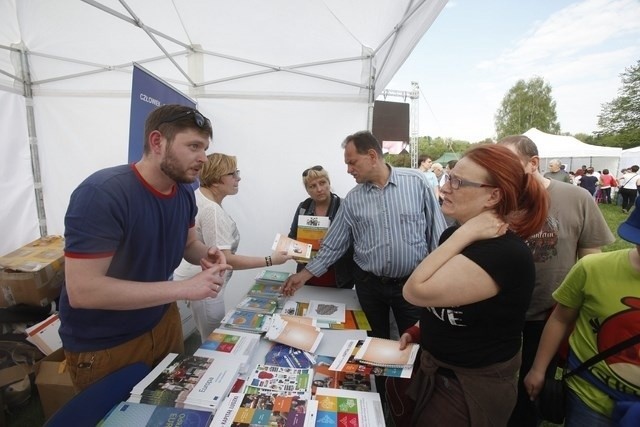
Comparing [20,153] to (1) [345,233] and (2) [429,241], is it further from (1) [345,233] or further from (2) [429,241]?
(2) [429,241]

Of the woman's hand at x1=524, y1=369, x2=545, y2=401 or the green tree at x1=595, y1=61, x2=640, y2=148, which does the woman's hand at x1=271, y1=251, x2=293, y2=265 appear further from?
the green tree at x1=595, y1=61, x2=640, y2=148

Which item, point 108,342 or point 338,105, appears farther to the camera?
point 338,105

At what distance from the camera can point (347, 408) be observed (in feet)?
3.67

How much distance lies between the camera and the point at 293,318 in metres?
1.82

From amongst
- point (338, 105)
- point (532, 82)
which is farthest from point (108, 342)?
point (532, 82)

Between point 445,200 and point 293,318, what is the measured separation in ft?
3.57

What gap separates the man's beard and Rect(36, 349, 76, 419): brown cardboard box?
1.69 m

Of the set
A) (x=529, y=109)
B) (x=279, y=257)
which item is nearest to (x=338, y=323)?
(x=279, y=257)

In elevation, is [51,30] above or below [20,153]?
above

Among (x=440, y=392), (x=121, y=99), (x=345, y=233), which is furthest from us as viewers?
(x=121, y=99)

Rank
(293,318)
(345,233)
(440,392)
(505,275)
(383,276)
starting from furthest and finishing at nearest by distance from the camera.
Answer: (345,233), (383,276), (293,318), (440,392), (505,275)

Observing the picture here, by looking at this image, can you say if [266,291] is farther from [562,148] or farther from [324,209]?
[562,148]

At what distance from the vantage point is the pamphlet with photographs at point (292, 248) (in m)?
2.19

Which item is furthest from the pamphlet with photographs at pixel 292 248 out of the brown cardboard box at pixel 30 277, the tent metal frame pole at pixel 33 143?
the tent metal frame pole at pixel 33 143
